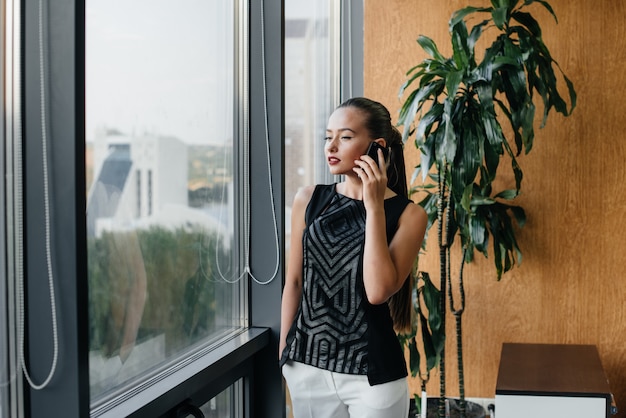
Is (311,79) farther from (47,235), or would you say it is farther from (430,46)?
(47,235)

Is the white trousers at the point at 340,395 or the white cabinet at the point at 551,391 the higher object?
the white trousers at the point at 340,395

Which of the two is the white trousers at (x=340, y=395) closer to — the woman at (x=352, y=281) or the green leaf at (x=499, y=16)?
the woman at (x=352, y=281)

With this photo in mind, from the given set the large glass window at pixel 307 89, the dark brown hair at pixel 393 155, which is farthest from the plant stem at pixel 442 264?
the dark brown hair at pixel 393 155

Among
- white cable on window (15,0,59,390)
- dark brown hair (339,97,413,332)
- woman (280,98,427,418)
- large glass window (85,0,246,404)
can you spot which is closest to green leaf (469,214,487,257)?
large glass window (85,0,246,404)

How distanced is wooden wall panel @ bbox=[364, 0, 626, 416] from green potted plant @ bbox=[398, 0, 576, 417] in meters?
0.30

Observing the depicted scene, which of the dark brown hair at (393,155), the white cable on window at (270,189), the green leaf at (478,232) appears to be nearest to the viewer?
the dark brown hair at (393,155)

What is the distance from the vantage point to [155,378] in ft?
6.69

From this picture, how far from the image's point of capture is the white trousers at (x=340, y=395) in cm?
173

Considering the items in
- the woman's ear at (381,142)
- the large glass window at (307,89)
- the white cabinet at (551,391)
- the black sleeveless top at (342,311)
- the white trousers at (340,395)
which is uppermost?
the large glass window at (307,89)

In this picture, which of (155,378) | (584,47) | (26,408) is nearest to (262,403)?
(155,378)

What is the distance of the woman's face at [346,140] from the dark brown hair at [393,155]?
0.02 m

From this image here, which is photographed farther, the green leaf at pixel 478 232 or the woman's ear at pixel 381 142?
the green leaf at pixel 478 232

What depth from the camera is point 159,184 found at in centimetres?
206

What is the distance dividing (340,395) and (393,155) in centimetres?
61
